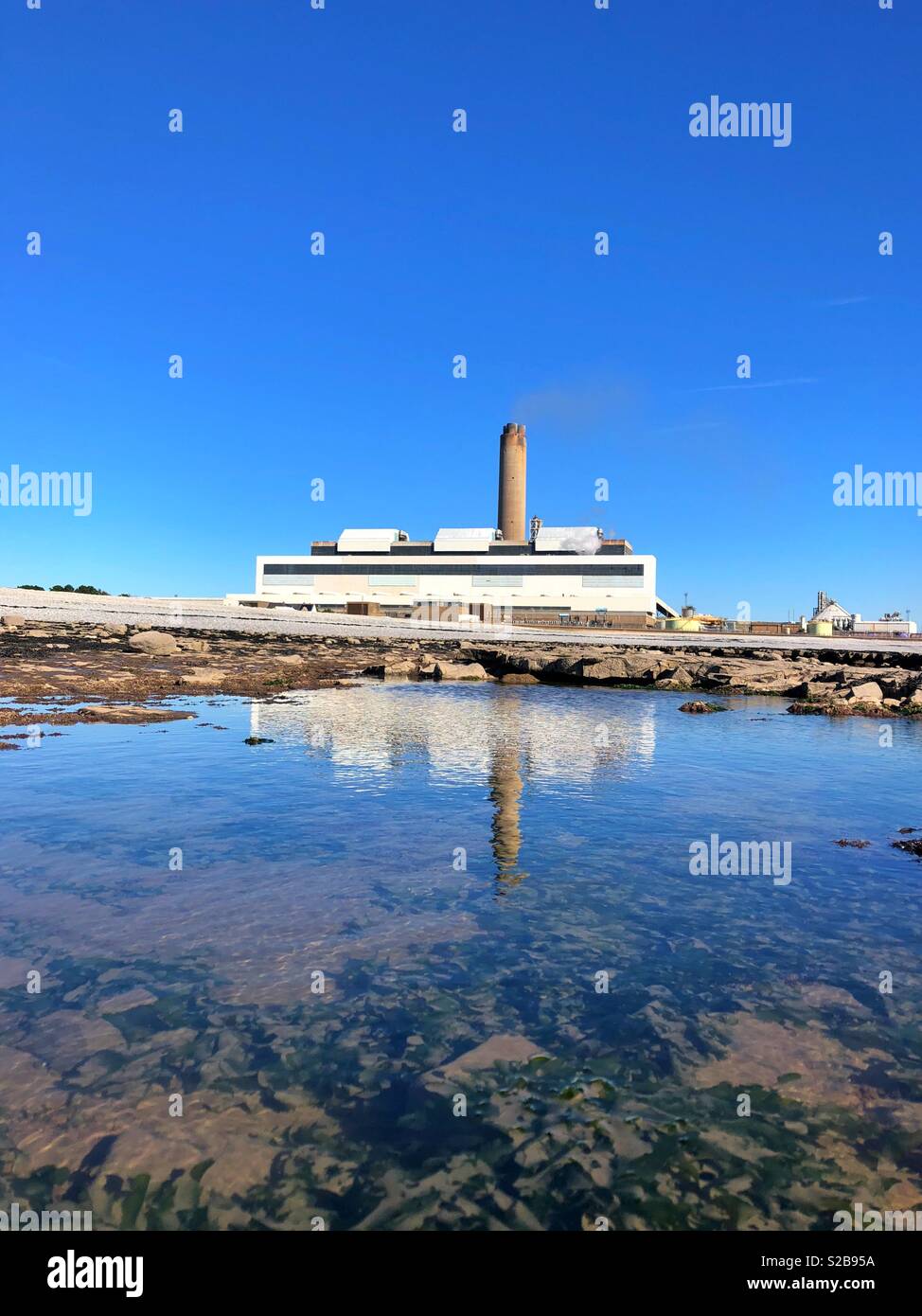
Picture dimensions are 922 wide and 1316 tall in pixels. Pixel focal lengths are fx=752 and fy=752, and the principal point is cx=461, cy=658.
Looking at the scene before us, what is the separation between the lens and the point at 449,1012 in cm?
438

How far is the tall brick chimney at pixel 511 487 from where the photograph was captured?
379ft

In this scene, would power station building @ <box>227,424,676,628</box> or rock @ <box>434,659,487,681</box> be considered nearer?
rock @ <box>434,659,487,681</box>

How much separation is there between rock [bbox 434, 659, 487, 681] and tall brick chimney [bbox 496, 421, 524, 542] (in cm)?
8781

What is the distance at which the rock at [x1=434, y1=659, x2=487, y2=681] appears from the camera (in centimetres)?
3036

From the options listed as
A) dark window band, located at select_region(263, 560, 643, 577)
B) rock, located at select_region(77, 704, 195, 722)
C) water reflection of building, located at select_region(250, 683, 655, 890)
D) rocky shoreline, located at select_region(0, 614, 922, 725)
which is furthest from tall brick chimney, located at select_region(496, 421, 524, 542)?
rock, located at select_region(77, 704, 195, 722)

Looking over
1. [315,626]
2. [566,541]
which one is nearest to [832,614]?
[566,541]

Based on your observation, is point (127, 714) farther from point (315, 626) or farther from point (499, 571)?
point (499, 571)

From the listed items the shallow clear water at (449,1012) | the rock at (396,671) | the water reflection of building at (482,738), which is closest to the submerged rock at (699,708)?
the water reflection of building at (482,738)

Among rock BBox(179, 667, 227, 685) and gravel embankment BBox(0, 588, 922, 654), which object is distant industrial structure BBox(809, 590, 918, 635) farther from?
rock BBox(179, 667, 227, 685)

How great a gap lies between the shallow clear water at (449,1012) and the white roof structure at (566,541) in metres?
105

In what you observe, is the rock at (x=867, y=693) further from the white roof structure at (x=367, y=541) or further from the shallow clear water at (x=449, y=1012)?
the white roof structure at (x=367, y=541)

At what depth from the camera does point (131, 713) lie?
16.7m
